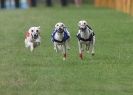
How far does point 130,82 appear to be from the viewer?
13.2 meters

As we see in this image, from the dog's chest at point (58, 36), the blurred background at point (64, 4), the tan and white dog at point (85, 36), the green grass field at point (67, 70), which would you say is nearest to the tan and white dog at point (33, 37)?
the green grass field at point (67, 70)

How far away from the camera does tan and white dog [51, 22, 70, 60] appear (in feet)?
52.6

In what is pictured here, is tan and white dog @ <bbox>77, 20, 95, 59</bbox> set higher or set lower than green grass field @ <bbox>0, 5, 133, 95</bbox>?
higher

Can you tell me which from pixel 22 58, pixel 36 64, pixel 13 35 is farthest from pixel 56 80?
pixel 13 35

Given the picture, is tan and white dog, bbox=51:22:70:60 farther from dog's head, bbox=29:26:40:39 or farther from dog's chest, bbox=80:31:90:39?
dog's head, bbox=29:26:40:39

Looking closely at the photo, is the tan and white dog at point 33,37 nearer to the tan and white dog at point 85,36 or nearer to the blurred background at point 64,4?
the tan and white dog at point 85,36

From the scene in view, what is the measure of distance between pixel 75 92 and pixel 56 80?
143cm

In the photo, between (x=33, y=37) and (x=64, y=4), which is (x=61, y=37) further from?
(x=64, y=4)

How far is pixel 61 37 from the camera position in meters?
16.4

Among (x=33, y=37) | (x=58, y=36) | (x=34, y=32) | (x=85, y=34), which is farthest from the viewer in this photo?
(x=33, y=37)

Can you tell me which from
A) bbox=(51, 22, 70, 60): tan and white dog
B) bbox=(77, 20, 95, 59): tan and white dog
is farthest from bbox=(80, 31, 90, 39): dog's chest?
bbox=(51, 22, 70, 60): tan and white dog

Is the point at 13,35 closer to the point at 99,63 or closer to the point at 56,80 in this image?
the point at 99,63

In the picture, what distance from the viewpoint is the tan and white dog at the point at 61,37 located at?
52.6 ft

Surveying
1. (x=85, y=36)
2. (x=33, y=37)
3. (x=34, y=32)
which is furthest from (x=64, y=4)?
(x=85, y=36)
